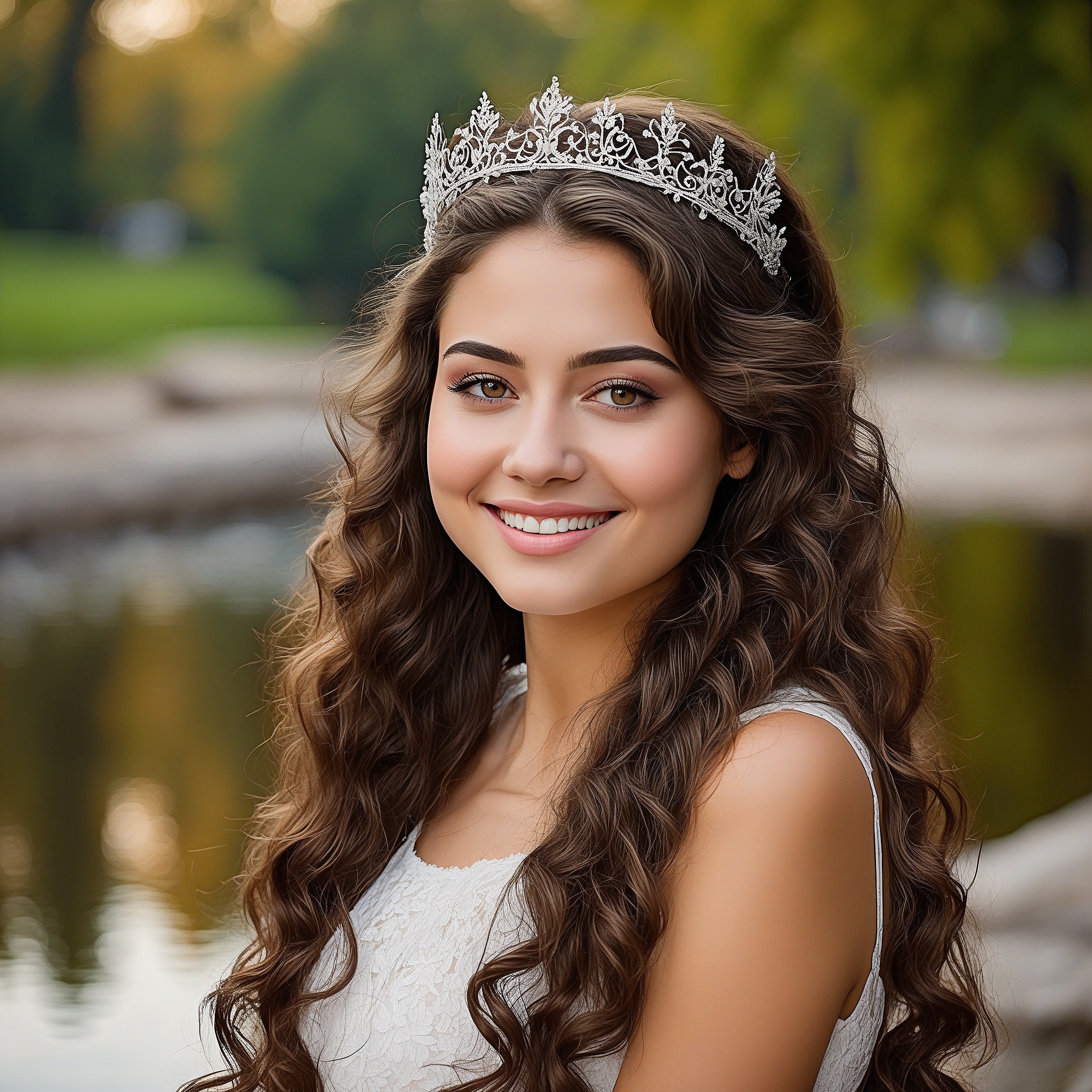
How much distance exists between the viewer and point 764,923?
125 cm

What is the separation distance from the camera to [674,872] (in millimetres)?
1318

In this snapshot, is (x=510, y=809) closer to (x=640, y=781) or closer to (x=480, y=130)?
(x=640, y=781)

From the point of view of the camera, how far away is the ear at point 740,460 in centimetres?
151

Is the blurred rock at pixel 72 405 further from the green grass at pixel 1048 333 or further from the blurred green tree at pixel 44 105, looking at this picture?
the green grass at pixel 1048 333

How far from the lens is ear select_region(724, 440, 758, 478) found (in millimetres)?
1512

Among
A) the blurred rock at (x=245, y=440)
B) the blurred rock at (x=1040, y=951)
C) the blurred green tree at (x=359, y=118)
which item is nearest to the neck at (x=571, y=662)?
the blurred rock at (x=1040, y=951)

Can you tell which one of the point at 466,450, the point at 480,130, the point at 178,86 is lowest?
the point at 466,450

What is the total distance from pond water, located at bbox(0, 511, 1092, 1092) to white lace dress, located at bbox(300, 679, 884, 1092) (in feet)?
2.47

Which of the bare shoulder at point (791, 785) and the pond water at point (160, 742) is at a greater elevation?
the bare shoulder at point (791, 785)

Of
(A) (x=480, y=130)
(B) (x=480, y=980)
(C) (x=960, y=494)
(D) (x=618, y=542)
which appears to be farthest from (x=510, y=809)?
(C) (x=960, y=494)

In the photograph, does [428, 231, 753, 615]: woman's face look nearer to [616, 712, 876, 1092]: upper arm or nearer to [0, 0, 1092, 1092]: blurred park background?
[616, 712, 876, 1092]: upper arm

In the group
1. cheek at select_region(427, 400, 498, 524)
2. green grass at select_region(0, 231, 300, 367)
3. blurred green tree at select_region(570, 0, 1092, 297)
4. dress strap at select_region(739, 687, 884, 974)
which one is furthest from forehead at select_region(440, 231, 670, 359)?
green grass at select_region(0, 231, 300, 367)

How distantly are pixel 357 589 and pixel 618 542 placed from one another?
559 mm

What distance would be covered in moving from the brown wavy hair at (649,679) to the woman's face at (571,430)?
0.12 ft
